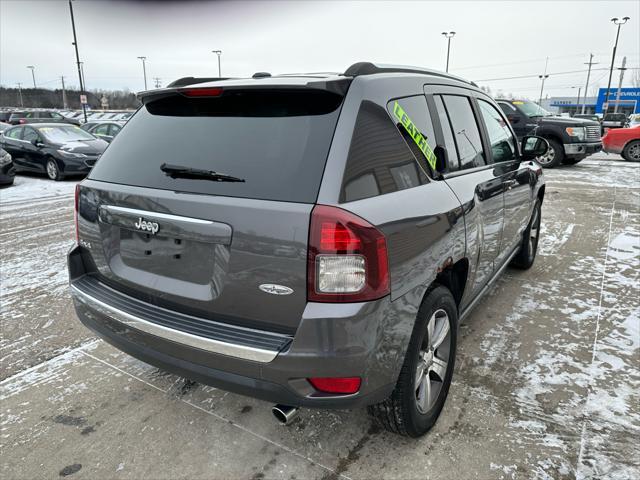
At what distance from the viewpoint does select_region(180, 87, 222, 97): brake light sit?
2170mm

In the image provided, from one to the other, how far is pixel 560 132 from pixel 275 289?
13.8m

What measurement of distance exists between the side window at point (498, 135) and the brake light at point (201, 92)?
216 centimetres

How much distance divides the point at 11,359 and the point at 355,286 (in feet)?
8.88

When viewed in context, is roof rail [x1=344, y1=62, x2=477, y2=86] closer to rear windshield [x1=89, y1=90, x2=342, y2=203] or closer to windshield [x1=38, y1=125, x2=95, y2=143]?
rear windshield [x1=89, y1=90, x2=342, y2=203]

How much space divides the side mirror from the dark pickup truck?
10.0 metres

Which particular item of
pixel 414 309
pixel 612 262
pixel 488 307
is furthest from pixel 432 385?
pixel 612 262

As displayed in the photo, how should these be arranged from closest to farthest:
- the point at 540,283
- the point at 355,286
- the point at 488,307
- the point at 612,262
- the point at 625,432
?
the point at 355,286 → the point at 625,432 → the point at 488,307 → the point at 540,283 → the point at 612,262

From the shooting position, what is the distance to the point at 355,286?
5.83 ft

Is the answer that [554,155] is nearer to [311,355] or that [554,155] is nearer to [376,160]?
[376,160]

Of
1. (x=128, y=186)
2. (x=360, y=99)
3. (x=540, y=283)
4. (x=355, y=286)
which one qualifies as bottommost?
(x=540, y=283)

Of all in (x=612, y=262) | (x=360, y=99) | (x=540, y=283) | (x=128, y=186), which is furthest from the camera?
(x=612, y=262)

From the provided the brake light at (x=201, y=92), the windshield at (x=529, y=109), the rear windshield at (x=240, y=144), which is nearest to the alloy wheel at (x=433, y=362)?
the rear windshield at (x=240, y=144)

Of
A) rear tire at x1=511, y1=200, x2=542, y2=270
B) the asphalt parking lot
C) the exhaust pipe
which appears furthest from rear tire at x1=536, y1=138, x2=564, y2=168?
the exhaust pipe

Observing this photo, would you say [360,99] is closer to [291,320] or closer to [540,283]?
[291,320]
